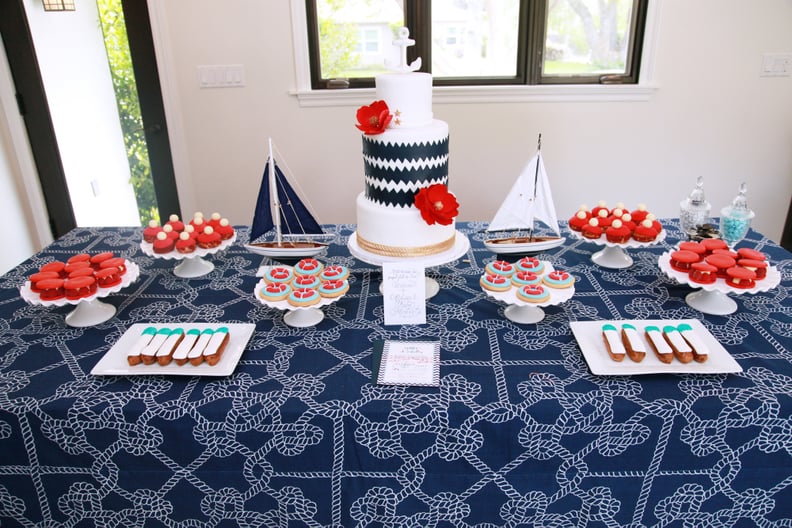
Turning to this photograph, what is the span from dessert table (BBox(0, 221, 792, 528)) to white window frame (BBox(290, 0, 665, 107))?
1.79m

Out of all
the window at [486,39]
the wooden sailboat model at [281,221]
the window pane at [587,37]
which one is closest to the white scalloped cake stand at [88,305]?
the wooden sailboat model at [281,221]

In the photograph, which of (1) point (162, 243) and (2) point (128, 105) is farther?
(2) point (128, 105)

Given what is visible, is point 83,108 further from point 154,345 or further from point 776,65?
point 776,65

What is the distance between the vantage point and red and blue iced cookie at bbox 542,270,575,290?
1.39 m

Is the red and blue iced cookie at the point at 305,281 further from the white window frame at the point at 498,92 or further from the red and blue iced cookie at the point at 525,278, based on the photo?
the white window frame at the point at 498,92

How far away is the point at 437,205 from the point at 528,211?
34cm

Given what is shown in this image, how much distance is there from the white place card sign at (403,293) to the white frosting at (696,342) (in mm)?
602

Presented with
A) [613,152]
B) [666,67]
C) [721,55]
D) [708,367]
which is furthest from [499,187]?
[708,367]

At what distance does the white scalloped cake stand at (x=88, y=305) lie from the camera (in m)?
1.37

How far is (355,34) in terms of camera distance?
2.75m

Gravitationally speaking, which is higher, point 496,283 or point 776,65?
point 776,65

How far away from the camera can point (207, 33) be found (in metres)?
2.65

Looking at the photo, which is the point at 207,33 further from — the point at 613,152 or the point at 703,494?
the point at 703,494

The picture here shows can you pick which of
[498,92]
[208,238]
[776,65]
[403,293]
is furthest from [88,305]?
[776,65]
